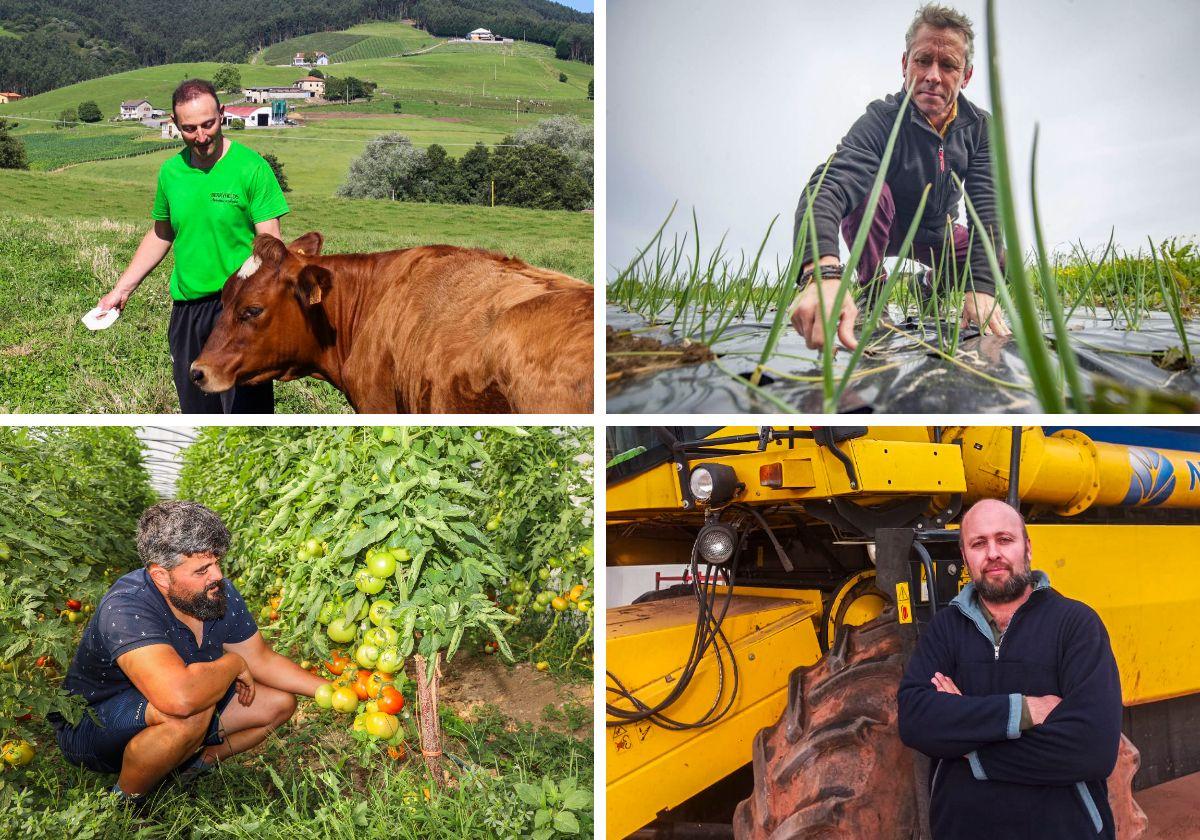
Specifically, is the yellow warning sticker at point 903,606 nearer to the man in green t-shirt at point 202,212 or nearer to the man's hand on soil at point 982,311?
the man's hand on soil at point 982,311

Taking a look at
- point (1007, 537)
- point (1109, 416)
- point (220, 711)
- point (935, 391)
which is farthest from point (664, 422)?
point (220, 711)

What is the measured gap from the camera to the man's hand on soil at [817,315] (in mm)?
2227

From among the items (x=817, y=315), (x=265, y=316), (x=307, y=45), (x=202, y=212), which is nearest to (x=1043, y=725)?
(x=817, y=315)

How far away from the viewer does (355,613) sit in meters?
2.36

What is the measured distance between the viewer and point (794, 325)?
2248 mm

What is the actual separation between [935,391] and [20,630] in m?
2.65

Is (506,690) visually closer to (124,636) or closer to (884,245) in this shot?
(124,636)

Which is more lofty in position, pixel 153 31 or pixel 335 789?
pixel 153 31

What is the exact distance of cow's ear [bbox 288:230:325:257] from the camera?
252cm

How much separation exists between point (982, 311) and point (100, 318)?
2291 mm

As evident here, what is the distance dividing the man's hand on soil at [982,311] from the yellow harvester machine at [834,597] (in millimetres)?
315

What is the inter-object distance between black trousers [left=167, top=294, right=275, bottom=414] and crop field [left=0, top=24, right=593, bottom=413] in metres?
0.08

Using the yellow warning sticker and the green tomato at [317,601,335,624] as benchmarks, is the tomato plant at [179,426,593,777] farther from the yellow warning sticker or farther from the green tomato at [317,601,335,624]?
the yellow warning sticker

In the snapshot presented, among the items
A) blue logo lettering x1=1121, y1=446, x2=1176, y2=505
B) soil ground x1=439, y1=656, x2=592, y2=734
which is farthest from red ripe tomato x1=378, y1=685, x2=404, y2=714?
blue logo lettering x1=1121, y1=446, x2=1176, y2=505
